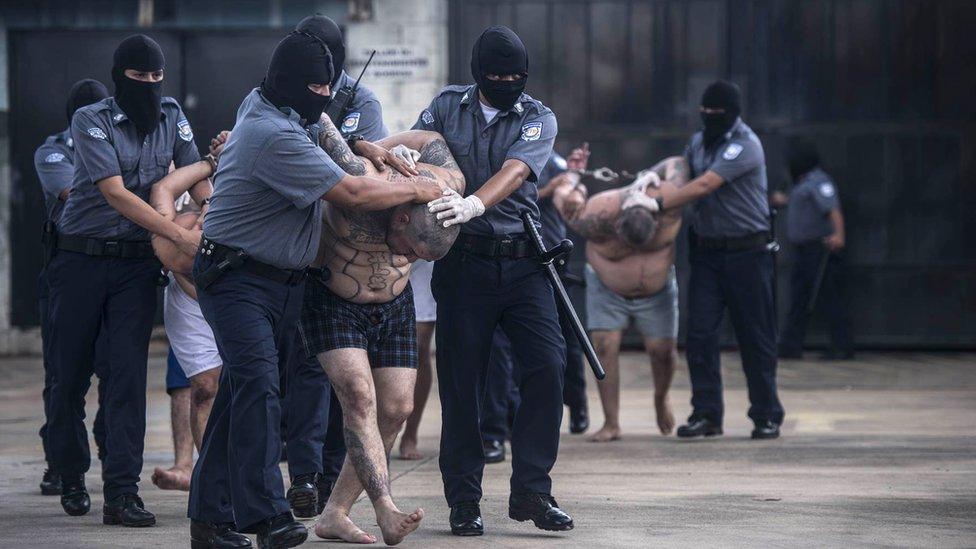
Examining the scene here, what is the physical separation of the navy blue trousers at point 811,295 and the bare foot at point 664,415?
486cm

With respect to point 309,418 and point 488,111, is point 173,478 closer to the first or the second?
point 309,418

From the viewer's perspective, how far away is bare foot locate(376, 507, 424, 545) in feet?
18.7

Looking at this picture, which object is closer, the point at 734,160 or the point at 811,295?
the point at 734,160

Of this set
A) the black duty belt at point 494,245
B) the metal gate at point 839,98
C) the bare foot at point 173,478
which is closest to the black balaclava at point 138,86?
the black duty belt at point 494,245

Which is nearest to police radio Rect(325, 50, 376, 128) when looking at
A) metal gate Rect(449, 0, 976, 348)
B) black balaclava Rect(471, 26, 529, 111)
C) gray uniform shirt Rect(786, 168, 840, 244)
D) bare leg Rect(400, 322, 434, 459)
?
black balaclava Rect(471, 26, 529, 111)

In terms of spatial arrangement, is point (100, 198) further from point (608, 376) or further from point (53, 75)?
point (53, 75)

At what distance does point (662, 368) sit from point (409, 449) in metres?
1.63

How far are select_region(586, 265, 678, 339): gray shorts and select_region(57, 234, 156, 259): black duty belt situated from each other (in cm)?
325

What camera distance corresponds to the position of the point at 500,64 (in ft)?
21.0

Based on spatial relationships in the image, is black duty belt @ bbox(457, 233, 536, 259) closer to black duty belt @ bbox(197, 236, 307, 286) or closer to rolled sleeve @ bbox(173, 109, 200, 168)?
black duty belt @ bbox(197, 236, 307, 286)

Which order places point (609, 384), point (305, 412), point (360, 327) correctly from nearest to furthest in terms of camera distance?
1. point (360, 327)
2. point (305, 412)
3. point (609, 384)

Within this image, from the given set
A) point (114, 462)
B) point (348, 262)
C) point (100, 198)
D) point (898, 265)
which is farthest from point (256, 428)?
point (898, 265)

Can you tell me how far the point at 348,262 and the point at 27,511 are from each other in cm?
212

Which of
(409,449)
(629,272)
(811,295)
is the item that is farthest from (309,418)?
(811,295)
